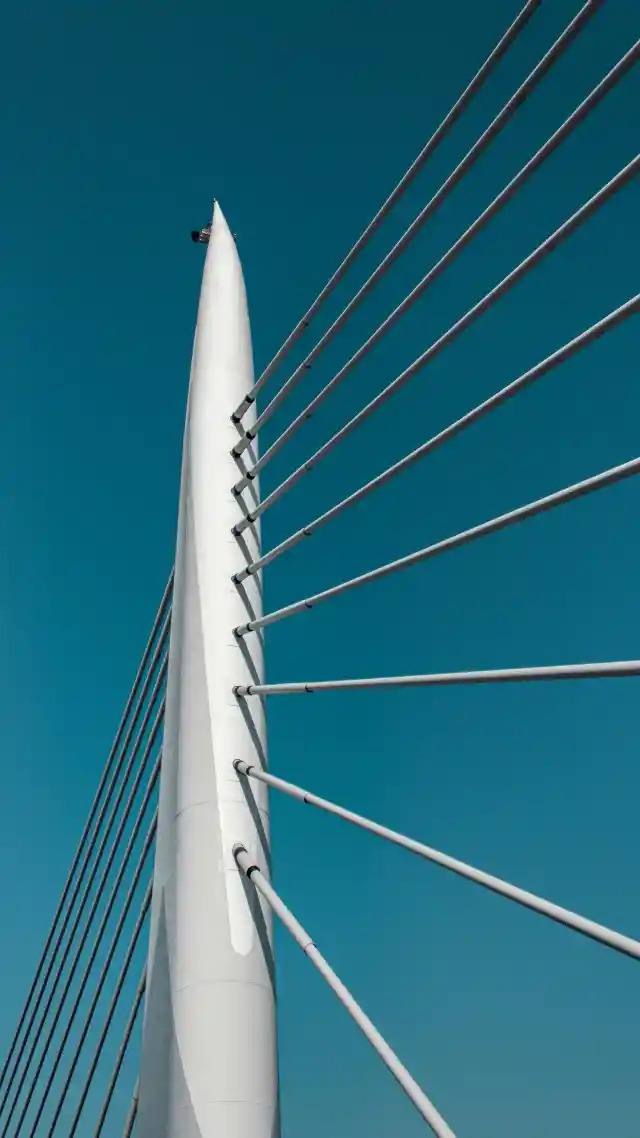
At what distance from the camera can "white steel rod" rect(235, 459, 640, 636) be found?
291 centimetres

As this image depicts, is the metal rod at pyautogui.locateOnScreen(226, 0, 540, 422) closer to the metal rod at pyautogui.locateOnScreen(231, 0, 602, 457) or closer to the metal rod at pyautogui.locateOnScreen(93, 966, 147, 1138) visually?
the metal rod at pyautogui.locateOnScreen(231, 0, 602, 457)

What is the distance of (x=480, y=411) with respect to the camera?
3594mm

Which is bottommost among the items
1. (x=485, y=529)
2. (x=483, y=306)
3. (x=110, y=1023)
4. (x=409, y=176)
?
(x=110, y=1023)

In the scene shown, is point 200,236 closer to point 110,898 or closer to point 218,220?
point 218,220

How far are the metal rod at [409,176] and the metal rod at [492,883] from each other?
2.44m

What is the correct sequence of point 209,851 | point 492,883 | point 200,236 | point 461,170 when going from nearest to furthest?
point 492,883 < point 461,170 < point 209,851 < point 200,236

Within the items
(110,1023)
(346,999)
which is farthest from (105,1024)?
(346,999)

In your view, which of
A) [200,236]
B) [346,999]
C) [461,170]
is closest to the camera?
[346,999]

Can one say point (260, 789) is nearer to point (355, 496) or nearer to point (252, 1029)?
point (252, 1029)

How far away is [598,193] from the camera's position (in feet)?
10.7

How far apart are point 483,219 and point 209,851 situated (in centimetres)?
294

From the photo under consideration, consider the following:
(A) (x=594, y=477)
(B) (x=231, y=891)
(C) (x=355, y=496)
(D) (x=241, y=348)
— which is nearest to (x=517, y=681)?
(A) (x=594, y=477)

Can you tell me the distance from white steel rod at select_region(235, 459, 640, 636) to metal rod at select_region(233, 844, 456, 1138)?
116 cm

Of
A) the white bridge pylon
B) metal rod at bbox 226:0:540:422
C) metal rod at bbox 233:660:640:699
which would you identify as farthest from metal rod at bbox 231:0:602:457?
metal rod at bbox 233:660:640:699
